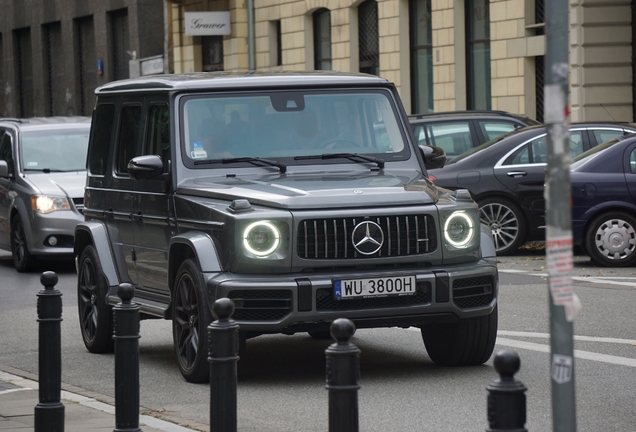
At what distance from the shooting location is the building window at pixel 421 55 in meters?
33.2

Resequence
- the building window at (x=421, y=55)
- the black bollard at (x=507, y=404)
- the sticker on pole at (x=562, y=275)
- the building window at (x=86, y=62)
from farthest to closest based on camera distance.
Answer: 1. the building window at (x=86, y=62)
2. the building window at (x=421, y=55)
3. the sticker on pole at (x=562, y=275)
4. the black bollard at (x=507, y=404)

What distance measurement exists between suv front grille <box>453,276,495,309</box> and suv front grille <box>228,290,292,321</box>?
102 centimetres

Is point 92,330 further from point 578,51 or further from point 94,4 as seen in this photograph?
point 94,4

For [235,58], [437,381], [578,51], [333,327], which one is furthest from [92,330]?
[235,58]

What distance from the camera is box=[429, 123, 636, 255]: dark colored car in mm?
17062

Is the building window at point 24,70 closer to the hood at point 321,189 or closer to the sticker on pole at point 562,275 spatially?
the hood at point 321,189

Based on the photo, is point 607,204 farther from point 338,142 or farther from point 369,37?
point 369,37

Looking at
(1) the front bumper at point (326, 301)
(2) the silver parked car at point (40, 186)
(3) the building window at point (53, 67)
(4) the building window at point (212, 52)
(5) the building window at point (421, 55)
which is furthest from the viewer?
(3) the building window at point (53, 67)

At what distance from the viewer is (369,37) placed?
35.7 m

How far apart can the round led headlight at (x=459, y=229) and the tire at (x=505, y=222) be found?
28.3 ft

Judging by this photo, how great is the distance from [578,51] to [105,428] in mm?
21918

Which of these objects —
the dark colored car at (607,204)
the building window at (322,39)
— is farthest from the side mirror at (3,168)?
the building window at (322,39)

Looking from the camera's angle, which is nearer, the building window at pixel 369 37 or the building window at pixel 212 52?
the building window at pixel 369 37

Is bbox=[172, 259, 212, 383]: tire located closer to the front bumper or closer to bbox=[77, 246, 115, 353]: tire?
the front bumper
